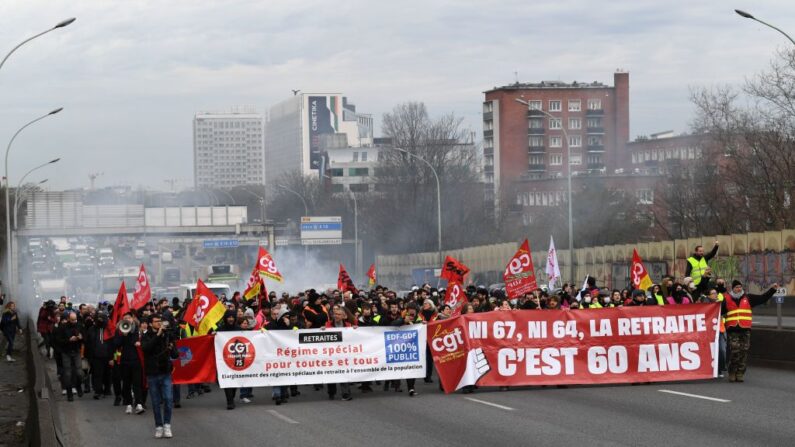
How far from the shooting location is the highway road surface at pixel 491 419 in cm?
1512

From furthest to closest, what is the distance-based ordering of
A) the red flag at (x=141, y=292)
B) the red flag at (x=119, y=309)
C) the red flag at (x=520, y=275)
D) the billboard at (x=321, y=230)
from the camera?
1. the billboard at (x=321, y=230)
2. the red flag at (x=520, y=275)
3. the red flag at (x=141, y=292)
4. the red flag at (x=119, y=309)

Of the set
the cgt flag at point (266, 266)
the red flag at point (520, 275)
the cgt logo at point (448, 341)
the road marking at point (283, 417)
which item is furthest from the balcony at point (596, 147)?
the road marking at point (283, 417)

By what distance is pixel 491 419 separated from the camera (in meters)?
17.3

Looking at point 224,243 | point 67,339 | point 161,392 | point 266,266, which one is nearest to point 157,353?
point 161,392

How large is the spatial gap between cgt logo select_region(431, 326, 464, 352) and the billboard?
224 feet

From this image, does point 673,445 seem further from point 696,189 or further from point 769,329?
point 696,189

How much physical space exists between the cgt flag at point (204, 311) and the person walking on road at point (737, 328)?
8.57m

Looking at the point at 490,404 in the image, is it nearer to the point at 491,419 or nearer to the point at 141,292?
the point at 491,419

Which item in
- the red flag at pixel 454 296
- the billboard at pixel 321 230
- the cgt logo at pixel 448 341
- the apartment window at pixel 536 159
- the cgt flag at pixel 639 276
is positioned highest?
the apartment window at pixel 536 159

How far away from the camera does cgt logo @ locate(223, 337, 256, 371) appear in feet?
69.2

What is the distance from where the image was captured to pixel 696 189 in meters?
76.1

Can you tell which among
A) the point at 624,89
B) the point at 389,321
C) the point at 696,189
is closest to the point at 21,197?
the point at 696,189

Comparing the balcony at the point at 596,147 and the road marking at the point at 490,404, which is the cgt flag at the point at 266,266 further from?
the balcony at the point at 596,147

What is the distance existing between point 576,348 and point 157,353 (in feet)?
24.1
